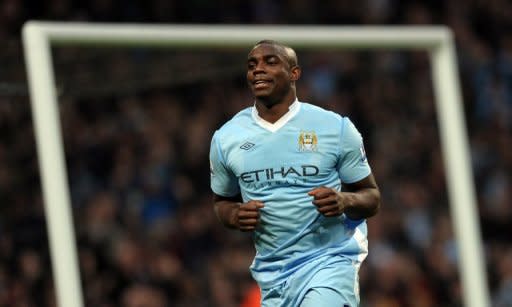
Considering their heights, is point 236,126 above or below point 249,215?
above

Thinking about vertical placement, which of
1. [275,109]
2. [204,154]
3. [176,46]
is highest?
[176,46]

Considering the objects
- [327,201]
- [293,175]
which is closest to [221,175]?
[293,175]

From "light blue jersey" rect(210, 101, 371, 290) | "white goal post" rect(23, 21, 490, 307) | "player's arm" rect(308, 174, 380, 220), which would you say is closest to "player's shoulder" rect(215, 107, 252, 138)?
"light blue jersey" rect(210, 101, 371, 290)

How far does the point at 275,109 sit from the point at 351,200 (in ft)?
1.69

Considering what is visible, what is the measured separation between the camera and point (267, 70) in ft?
16.4

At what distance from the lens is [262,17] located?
579 inches

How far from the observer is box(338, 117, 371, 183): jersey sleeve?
16.9 ft

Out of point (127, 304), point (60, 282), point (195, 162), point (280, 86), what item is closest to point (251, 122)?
point (280, 86)

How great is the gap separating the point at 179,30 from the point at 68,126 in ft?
16.0

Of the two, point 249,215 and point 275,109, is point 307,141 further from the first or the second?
point 249,215

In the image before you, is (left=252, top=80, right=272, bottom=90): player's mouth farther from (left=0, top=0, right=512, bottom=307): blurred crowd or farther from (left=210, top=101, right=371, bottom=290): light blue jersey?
(left=0, top=0, right=512, bottom=307): blurred crowd

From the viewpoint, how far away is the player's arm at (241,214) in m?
4.92

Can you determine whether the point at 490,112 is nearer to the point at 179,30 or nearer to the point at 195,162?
the point at 195,162

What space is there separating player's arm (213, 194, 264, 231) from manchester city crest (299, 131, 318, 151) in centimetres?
32
